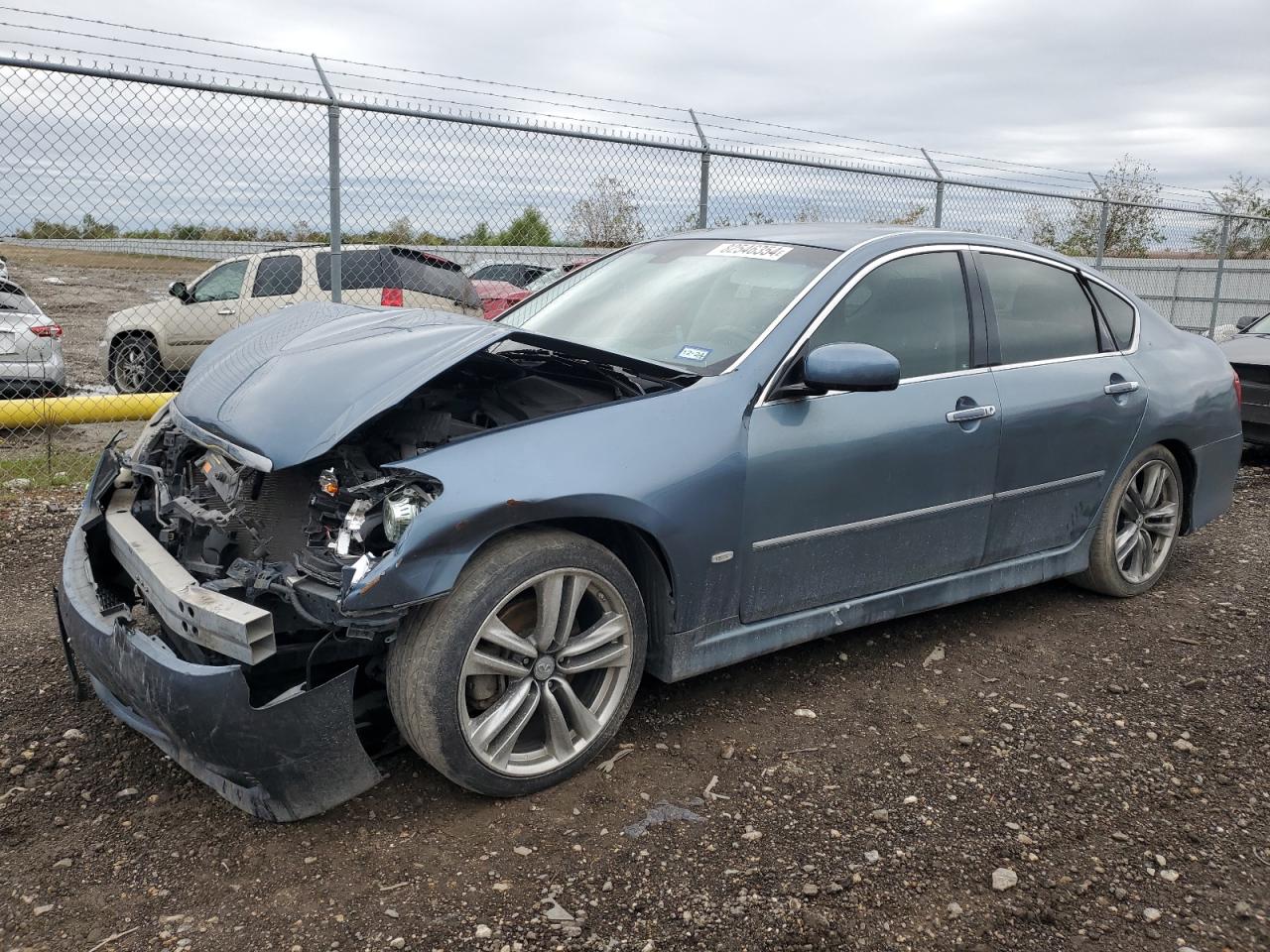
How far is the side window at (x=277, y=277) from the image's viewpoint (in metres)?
9.73

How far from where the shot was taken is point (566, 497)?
295 centimetres

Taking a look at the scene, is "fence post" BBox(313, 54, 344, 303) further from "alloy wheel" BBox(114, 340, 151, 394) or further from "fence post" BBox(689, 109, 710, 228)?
"alloy wheel" BBox(114, 340, 151, 394)

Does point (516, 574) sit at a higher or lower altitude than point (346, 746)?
higher

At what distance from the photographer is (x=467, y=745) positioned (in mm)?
2898

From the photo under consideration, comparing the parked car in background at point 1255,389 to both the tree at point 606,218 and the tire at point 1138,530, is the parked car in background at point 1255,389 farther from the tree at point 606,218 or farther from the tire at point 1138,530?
the tree at point 606,218

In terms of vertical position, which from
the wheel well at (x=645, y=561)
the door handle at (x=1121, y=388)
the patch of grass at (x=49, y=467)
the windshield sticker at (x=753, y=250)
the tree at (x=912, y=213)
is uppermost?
the tree at (x=912, y=213)

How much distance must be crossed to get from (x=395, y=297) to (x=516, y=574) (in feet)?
19.0

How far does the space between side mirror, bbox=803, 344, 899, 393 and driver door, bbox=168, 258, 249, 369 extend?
8.56 meters

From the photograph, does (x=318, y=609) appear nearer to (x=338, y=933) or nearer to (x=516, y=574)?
(x=516, y=574)

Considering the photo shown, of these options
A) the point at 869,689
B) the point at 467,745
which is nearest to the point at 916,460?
the point at 869,689

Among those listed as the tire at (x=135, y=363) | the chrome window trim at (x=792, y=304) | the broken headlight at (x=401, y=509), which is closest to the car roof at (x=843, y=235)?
the chrome window trim at (x=792, y=304)

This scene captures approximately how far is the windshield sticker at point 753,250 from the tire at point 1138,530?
1970 millimetres

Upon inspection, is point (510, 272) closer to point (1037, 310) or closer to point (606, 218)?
point (606, 218)

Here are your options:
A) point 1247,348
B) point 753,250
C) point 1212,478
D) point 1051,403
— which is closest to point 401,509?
point 753,250
